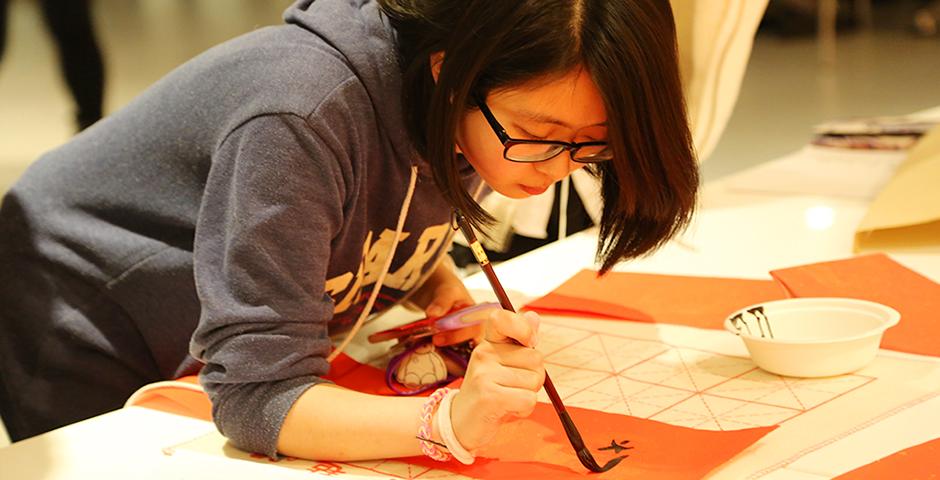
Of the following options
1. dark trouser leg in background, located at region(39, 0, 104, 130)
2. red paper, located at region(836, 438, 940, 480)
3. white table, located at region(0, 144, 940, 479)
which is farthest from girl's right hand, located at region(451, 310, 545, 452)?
dark trouser leg in background, located at region(39, 0, 104, 130)

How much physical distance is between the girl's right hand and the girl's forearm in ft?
0.15

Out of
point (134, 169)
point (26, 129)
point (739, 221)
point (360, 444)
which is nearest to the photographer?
point (360, 444)

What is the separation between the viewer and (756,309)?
3.53 ft

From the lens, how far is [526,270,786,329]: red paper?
3.91 feet

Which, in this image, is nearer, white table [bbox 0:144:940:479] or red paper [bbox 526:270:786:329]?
white table [bbox 0:144:940:479]

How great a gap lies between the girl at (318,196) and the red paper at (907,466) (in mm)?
249

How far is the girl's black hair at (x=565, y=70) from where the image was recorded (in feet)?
2.71

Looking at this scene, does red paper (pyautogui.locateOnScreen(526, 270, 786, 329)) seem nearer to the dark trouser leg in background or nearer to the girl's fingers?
the girl's fingers

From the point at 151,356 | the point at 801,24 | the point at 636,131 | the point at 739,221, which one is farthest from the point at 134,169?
the point at 801,24

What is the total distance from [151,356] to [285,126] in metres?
0.35

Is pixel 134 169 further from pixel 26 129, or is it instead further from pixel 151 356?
pixel 26 129

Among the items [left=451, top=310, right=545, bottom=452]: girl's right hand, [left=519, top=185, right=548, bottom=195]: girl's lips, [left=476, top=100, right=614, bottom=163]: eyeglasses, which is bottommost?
[left=451, top=310, right=545, bottom=452]: girl's right hand

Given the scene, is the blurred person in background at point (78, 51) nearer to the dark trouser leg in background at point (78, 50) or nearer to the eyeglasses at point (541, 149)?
the dark trouser leg in background at point (78, 50)

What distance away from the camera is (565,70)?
0.83 metres
